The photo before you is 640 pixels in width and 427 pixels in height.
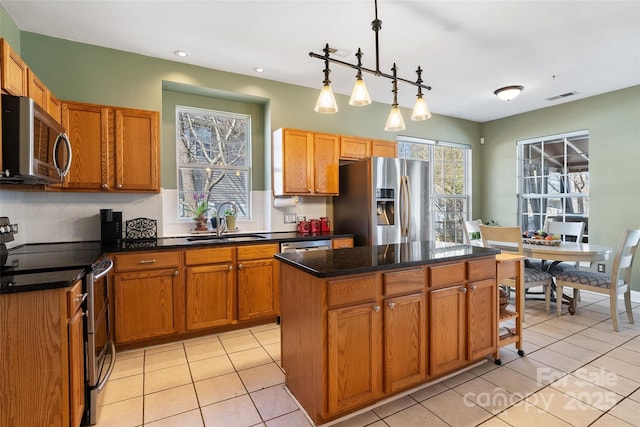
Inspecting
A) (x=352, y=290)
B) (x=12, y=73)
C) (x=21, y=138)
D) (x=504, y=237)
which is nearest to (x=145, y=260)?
(x=21, y=138)

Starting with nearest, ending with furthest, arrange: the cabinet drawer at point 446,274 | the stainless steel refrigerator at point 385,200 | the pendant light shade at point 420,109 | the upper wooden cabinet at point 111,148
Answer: the cabinet drawer at point 446,274 < the pendant light shade at point 420,109 < the upper wooden cabinet at point 111,148 < the stainless steel refrigerator at point 385,200

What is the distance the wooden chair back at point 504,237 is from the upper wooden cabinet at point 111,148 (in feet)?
11.9

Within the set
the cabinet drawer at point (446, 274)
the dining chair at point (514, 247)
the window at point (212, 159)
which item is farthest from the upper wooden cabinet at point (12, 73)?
the dining chair at point (514, 247)

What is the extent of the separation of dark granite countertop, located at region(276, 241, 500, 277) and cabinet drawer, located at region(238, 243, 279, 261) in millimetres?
1068

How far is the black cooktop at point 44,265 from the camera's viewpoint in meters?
1.53

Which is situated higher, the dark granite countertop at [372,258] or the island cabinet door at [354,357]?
the dark granite countertop at [372,258]

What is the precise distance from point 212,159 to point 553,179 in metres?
5.29

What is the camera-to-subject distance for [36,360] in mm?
1523

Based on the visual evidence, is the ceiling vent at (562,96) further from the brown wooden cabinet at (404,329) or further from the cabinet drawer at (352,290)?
the cabinet drawer at (352,290)

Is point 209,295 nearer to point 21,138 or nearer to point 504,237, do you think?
point 21,138

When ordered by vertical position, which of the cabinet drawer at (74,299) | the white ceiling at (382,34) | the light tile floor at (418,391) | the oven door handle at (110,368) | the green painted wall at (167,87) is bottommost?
the light tile floor at (418,391)

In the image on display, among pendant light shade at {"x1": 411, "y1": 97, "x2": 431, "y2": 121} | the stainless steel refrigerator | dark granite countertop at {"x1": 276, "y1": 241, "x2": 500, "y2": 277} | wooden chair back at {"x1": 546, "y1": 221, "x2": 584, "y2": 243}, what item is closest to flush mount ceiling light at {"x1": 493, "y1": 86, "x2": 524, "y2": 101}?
the stainless steel refrigerator

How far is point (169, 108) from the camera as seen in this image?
366 cm

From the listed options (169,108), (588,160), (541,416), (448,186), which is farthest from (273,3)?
(588,160)
